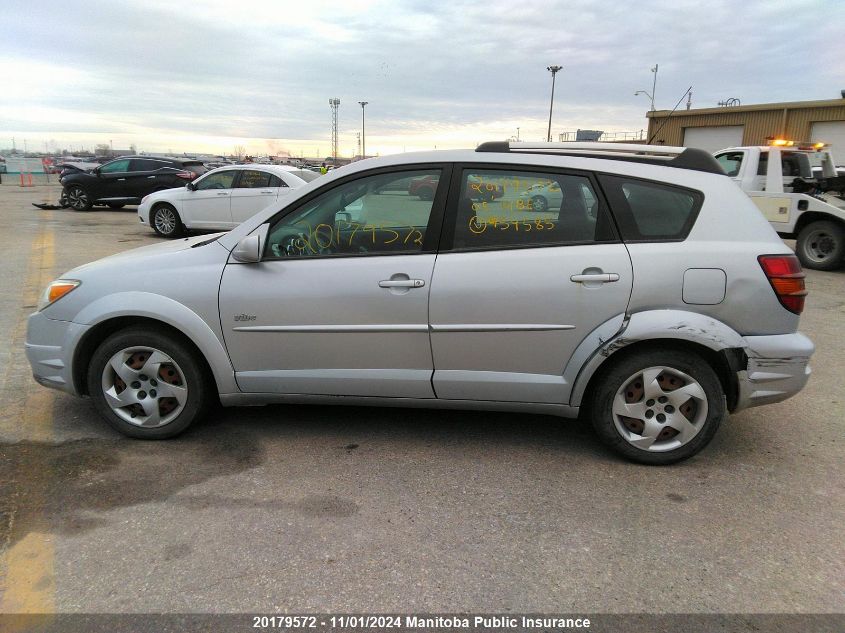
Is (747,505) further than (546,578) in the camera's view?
Yes

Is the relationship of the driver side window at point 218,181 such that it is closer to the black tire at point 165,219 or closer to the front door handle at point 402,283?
the black tire at point 165,219

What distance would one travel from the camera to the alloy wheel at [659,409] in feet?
10.7

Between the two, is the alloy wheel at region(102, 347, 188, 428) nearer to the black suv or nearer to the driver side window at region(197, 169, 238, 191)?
the driver side window at region(197, 169, 238, 191)

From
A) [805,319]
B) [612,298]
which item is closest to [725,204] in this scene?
[612,298]

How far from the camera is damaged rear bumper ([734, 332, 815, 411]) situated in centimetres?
323

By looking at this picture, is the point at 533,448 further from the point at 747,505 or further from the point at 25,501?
the point at 25,501

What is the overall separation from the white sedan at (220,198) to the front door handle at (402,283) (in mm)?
9462

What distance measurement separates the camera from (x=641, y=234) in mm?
3262

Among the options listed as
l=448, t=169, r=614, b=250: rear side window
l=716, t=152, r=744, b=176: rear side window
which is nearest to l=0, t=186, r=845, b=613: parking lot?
l=448, t=169, r=614, b=250: rear side window

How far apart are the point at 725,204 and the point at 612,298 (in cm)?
81

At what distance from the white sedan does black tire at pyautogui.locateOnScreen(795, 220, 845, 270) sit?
9.19 metres

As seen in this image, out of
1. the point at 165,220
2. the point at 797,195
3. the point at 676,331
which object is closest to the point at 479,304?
the point at 676,331

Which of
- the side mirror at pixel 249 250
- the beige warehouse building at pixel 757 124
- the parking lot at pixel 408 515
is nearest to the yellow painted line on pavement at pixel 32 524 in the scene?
the parking lot at pixel 408 515

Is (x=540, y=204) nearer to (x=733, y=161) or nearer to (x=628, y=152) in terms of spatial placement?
(x=628, y=152)
